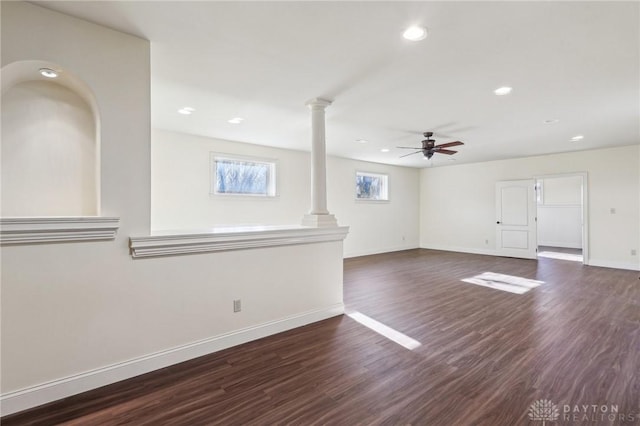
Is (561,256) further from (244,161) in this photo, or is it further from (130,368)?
(130,368)

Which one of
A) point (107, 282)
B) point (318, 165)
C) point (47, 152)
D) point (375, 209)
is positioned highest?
point (318, 165)

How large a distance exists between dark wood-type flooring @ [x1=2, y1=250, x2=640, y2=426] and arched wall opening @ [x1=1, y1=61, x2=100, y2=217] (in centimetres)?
139

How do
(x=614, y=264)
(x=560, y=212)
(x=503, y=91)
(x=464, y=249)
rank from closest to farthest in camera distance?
(x=503, y=91) → (x=614, y=264) → (x=464, y=249) → (x=560, y=212)

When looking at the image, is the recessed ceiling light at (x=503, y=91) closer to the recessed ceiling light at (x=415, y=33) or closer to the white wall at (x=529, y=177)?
the recessed ceiling light at (x=415, y=33)

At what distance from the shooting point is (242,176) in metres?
6.07


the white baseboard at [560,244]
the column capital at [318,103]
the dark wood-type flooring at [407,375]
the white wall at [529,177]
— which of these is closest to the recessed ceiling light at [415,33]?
the column capital at [318,103]

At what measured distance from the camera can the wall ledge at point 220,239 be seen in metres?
2.30

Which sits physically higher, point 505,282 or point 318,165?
point 318,165

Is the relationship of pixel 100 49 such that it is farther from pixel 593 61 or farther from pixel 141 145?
pixel 593 61

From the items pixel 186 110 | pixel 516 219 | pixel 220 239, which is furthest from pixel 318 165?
pixel 516 219

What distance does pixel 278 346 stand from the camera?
2.77 m

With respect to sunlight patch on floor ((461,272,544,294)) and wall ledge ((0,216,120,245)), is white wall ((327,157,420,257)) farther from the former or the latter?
wall ledge ((0,216,120,245))

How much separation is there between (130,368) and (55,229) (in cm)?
115

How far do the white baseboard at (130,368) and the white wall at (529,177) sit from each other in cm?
706
